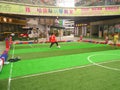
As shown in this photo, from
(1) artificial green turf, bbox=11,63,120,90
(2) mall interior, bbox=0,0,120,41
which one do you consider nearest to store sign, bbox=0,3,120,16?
(2) mall interior, bbox=0,0,120,41

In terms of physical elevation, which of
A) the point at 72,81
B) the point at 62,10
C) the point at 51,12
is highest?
the point at 62,10

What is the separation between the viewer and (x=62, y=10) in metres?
26.9

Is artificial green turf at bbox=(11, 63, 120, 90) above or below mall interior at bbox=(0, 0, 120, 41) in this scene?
below

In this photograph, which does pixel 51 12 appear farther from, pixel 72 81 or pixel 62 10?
pixel 72 81

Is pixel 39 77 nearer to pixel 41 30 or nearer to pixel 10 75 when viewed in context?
pixel 10 75

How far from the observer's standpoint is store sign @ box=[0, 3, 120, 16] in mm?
24170

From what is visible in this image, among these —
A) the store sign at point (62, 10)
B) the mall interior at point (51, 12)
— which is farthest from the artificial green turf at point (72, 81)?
the store sign at point (62, 10)

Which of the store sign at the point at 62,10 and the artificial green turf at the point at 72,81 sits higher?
the store sign at the point at 62,10

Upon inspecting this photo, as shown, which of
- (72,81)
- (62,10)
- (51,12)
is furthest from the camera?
(62,10)

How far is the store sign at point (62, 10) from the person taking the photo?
24.2m

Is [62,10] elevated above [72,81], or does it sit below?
above

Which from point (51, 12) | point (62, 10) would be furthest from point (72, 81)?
point (62, 10)

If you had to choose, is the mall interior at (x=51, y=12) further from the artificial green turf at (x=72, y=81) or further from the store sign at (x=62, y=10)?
the artificial green turf at (x=72, y=81)

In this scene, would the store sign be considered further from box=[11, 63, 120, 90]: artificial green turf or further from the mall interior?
box=[11, 63, 120, 90]: artificial green turf
